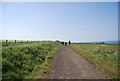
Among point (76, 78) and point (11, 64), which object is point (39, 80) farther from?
point (11, 64)

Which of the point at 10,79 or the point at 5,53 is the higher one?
the point at 5,53

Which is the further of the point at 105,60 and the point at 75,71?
the point at 105,60

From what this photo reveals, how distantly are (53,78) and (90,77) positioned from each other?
2283 millimetres

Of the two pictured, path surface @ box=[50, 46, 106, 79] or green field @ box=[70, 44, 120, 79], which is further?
green field @ box=[70, 44, 120, 79]

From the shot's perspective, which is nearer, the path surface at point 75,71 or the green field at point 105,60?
the path surface at point 75,71

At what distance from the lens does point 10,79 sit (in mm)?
8719

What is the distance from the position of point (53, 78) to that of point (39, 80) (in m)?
0.86

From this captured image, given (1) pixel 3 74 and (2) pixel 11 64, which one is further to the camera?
(2) pixel 11 64

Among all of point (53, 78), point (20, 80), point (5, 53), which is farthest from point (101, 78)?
point (5, 53)

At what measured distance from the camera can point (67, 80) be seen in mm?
8695

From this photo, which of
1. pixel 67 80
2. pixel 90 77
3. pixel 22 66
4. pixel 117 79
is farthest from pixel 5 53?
Result: pixel 117 79

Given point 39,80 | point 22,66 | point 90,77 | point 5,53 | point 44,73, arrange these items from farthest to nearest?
1. point 5,53
2. point 22,66
3. point 44,73
4. point 90,77
5. point 39,80

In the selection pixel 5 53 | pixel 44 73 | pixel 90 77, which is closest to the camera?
pixel 90 77

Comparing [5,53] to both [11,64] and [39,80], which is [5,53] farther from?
[39,80]
